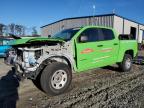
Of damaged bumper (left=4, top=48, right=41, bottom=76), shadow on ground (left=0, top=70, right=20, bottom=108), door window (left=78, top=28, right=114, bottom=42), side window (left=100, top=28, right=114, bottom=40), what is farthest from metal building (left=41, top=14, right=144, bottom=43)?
damaged bumper (left=4, top=48, right=41, bottom=76)

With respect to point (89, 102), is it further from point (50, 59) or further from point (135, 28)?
point (135, 28)

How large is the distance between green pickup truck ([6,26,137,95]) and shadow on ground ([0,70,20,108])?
2.20 feet

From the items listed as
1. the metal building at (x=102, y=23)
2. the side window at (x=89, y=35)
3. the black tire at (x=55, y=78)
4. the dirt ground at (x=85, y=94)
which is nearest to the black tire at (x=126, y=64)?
the dirt ground at (x=85, y=94)

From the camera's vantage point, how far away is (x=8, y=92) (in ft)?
20.0

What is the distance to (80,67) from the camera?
6.78m

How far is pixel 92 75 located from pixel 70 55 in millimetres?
2599

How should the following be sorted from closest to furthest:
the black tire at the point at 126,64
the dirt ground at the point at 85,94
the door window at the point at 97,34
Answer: the dirt ground at the point at 85,94, the door window at the point at 97,34, the black tire at the point at 126,64

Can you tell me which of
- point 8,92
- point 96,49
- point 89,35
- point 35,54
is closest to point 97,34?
point 89,35

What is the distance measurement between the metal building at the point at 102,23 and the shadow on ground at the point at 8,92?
54.0ft

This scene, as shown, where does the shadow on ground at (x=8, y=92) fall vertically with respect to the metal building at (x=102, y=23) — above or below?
below

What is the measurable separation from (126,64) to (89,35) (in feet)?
10.1

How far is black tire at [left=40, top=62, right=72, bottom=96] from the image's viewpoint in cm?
562

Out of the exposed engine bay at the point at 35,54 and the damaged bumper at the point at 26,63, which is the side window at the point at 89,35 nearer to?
the exposed engine bay at the point at 35,54

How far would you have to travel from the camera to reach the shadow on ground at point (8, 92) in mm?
5160
